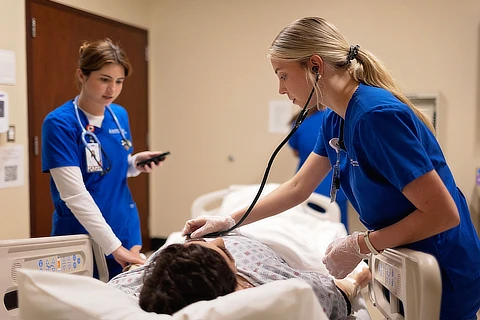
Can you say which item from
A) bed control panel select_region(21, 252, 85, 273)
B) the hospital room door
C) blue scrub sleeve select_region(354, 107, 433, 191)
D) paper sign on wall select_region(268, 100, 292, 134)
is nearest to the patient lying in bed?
bed control panel select_region(21, 252, 85, 273)

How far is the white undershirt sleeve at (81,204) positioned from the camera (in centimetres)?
163

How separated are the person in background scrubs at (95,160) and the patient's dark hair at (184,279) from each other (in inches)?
23.8

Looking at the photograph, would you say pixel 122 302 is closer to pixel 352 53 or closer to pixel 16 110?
pixel 352 53

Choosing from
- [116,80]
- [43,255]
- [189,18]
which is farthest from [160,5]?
[43,255]

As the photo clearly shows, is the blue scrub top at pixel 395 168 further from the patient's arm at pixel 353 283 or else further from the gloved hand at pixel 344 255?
the patient's arm at pixel 353 283

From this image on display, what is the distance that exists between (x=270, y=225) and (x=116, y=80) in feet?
2.66

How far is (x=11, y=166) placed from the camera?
264 centimetres

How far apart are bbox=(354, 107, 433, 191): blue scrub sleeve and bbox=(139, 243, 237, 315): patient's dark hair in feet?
1.41

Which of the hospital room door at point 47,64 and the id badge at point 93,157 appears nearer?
the id badge at point 93,157

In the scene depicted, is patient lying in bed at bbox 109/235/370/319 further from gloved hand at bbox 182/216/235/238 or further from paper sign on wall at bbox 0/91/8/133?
paper sign on wall at bbox 0/91/8/133

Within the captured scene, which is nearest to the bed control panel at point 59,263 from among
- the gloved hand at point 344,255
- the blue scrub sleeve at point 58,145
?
the blue scrub sleeve at point 58,145

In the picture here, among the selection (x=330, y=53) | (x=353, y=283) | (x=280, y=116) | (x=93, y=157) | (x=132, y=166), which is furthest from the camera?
(x=280, y=116)

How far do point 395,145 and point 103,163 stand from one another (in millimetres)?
1125

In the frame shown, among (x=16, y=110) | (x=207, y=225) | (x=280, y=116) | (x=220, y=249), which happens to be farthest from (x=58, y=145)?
(x=280, y=116)
